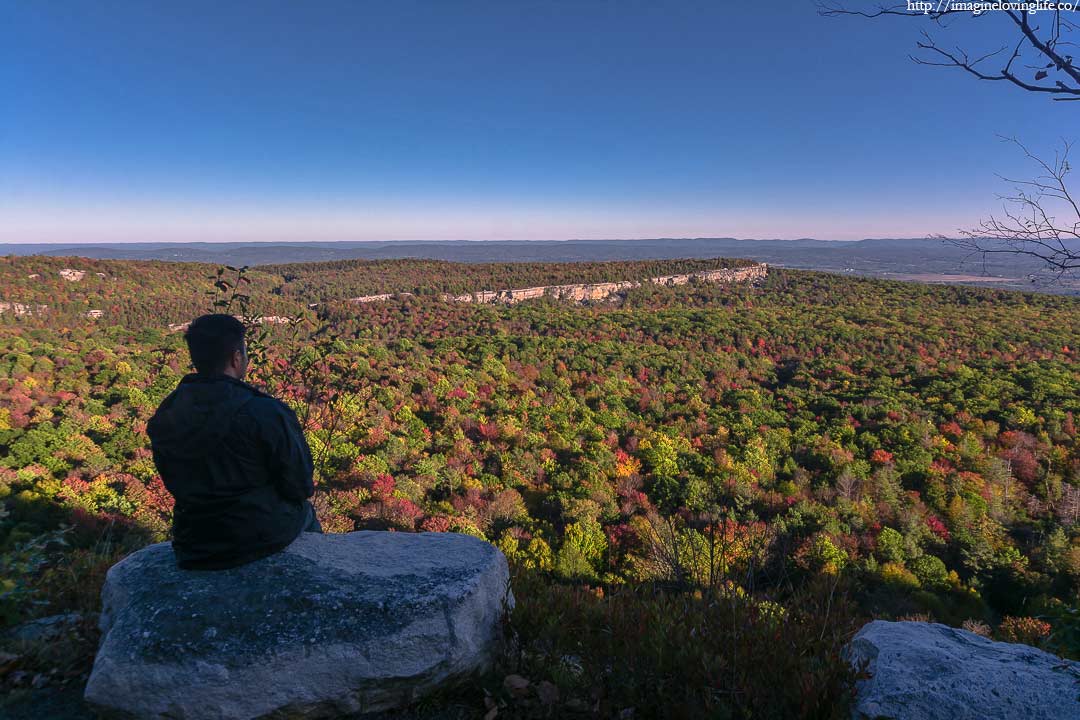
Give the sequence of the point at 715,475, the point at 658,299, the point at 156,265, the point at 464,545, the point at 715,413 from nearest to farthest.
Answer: the point at 464,545 → the point at 715,475 → the point at 715,413 → the point at 156,265 → the point at 658,299

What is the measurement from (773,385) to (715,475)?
17040 mm

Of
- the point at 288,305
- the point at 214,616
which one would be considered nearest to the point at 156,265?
the point at 288,305

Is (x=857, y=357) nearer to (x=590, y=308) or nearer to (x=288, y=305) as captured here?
(x=590, y=308)

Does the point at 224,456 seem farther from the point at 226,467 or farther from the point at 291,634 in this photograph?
the point at 291,634

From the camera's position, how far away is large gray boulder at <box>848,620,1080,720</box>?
2.51 m

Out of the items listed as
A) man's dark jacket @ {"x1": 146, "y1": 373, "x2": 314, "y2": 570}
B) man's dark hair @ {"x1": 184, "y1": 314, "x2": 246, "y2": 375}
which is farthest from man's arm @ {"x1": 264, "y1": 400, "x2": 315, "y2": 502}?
man's dark hair @ {"x1": 184, "y1": 314, "x2": 246, "y2": 375}

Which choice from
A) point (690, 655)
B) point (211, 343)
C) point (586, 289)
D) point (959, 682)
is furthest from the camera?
point (586, 289)

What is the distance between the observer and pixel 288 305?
46.0m

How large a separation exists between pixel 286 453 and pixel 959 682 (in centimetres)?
405

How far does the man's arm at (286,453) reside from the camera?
109 inches

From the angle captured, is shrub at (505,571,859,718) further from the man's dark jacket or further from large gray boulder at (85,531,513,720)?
the man's dark jacket

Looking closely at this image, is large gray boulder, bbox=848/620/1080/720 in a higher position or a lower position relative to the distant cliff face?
lower

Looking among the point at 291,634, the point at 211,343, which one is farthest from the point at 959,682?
the point at 211,343

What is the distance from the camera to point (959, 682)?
2.65 metres
